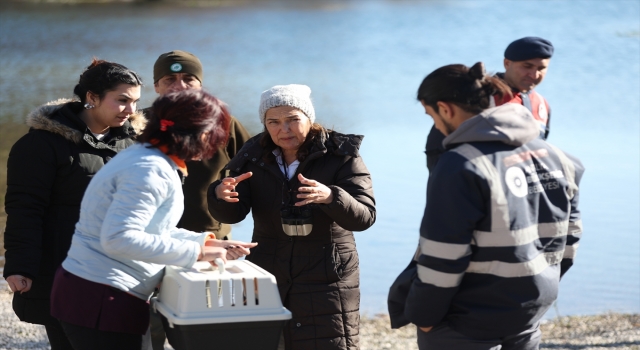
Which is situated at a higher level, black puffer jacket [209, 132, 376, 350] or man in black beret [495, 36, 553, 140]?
man in black beret [495, 36, 553, 140]

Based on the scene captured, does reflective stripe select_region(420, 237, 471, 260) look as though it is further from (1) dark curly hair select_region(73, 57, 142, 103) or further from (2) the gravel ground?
(2) the gravel ground

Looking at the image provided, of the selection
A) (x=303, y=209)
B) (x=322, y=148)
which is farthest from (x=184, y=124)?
(x=322, y=148)

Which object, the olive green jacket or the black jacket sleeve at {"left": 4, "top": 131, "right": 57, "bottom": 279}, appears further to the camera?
the olive green jacket

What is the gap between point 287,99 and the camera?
12.0 feet

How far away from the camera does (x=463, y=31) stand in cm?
2589

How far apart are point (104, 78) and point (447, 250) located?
1745mm

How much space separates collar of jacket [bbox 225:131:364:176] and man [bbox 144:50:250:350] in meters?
0.46

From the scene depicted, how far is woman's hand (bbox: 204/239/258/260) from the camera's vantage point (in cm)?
304

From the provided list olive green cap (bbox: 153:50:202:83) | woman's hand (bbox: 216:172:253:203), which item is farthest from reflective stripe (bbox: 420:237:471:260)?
olive green cap (bbox: 153:50:202:83)

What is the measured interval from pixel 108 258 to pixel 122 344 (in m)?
0.32

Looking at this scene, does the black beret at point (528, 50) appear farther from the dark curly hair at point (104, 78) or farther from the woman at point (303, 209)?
the dark curly hair at point (104, 78)

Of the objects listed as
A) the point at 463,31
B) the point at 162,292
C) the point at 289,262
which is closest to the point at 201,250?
the point at 162,292

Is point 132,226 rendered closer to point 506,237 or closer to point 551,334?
point 506,237

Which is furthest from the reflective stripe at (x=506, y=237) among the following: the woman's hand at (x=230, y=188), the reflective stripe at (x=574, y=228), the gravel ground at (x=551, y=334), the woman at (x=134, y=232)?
the gravel ground at (x=551, y=334)
